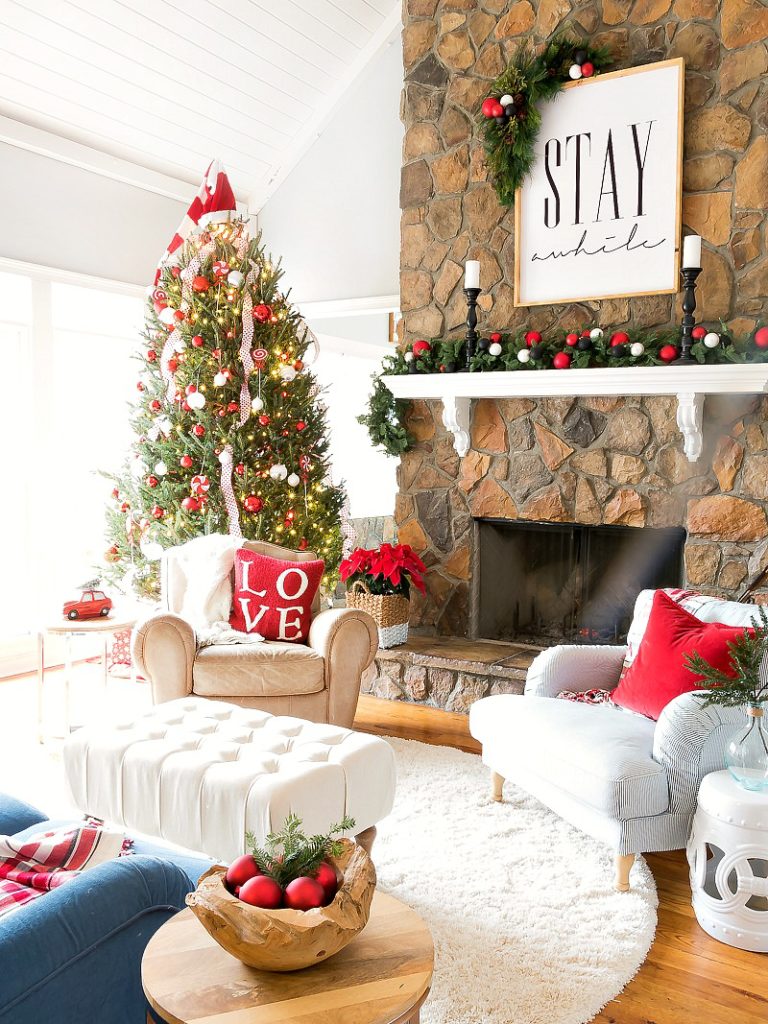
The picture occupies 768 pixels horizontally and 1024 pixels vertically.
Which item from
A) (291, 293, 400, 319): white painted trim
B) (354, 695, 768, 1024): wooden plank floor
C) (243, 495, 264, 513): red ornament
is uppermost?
(291, 293, 400, 319): white painted trim

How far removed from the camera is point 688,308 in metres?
3.73

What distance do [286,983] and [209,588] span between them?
2564 millimetres

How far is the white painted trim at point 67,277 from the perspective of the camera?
4.60 metres

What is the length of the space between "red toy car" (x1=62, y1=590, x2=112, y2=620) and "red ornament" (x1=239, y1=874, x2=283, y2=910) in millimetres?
2703

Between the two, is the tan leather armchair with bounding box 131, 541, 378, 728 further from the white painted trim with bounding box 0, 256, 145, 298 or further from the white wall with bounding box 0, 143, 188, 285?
the white wall with bounding box 0, 143, 188, 285

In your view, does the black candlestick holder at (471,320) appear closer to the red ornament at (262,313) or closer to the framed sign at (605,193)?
the framed sign at (605,193)

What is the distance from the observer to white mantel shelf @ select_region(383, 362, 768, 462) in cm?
368

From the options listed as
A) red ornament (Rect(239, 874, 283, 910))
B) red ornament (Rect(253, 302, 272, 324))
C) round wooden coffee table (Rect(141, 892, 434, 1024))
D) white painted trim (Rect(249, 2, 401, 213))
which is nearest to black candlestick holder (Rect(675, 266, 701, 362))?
red ornament (Rect(253, 302, 272, 324))

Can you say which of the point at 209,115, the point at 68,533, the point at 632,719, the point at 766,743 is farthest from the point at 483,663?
the point at 209,115

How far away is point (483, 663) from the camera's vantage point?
4.23 meters

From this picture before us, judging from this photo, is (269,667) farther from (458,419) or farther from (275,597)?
(458,419)

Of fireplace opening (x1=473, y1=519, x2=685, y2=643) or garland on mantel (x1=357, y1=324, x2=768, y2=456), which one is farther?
fireplace opening (x1=473, y1=519, x2=685, y2=643)

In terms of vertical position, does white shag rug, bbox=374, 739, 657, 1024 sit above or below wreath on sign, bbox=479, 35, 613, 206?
below

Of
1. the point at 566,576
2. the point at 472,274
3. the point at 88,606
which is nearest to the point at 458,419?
the point at 472,274
